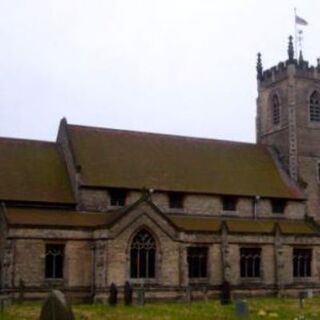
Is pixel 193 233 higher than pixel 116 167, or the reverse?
pixel 116 167

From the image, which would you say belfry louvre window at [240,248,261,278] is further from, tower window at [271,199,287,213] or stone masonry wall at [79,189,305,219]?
tower window at [271,199,287,213]

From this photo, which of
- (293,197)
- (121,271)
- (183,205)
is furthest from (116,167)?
(293,197)

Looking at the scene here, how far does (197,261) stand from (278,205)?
30.4ft

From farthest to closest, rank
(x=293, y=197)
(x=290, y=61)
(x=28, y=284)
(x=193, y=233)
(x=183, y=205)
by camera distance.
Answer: (x=290, y=61), (x=293, y=197), (x=183, y=205), (x=193, y=233), (x=28, y=284)

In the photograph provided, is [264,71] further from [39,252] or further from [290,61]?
[39,252]

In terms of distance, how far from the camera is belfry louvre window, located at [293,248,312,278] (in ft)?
150

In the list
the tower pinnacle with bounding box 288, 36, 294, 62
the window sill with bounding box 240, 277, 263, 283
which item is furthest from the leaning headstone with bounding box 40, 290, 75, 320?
the tower pinnacle with bounding box 288, 36, 294, 62

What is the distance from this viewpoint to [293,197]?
161 feet

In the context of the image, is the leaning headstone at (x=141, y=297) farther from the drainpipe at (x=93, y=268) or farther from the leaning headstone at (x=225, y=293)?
the leaning headstone at (x=225, y=293)

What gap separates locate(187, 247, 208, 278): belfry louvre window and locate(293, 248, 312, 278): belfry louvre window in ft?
22.3

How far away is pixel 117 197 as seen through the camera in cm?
4369

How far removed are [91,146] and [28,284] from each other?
11378mm

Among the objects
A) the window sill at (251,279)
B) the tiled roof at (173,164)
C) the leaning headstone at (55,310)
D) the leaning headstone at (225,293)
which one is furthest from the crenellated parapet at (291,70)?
the leaning headstone at (55,310)

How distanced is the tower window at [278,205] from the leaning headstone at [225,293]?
9486mm
